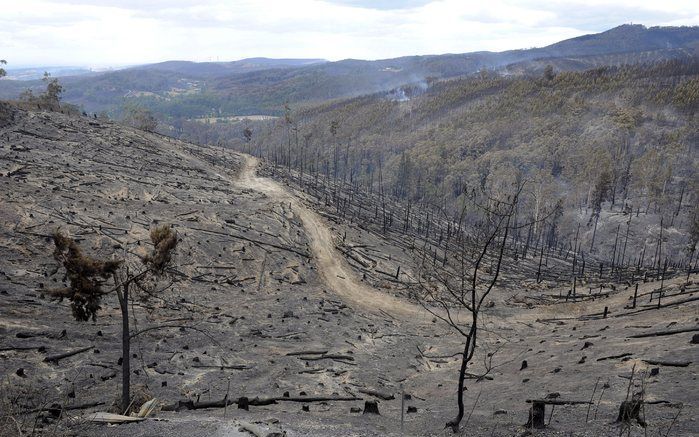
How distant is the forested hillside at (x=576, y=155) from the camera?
115500mm

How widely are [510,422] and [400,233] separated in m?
59.4

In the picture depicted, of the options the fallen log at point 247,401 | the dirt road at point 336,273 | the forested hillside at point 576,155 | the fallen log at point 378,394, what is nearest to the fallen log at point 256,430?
the fallen log at point 247,401

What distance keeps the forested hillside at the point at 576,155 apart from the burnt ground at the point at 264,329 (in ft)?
195

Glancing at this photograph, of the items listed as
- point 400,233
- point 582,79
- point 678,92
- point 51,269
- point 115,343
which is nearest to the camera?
point 115,343

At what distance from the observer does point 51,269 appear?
32.8m

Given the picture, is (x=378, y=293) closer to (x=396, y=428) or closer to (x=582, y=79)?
(x=396, y=428)

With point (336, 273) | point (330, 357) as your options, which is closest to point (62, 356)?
point (330, 357)

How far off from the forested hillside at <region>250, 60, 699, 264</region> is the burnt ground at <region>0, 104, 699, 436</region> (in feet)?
195

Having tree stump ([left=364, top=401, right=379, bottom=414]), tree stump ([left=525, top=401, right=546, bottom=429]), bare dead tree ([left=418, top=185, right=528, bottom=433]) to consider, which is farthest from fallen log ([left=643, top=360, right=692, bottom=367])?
tree stump ([left=364, top=401, right=379, bottom=414])

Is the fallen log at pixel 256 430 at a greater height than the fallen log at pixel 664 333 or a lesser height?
greater

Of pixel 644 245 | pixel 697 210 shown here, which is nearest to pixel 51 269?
pixel 644 245

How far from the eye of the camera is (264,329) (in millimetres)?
33875

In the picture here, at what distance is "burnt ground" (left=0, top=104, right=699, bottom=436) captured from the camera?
1806cm

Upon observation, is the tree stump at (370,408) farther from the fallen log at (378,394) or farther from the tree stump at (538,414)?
the tree stump at (538,414)
